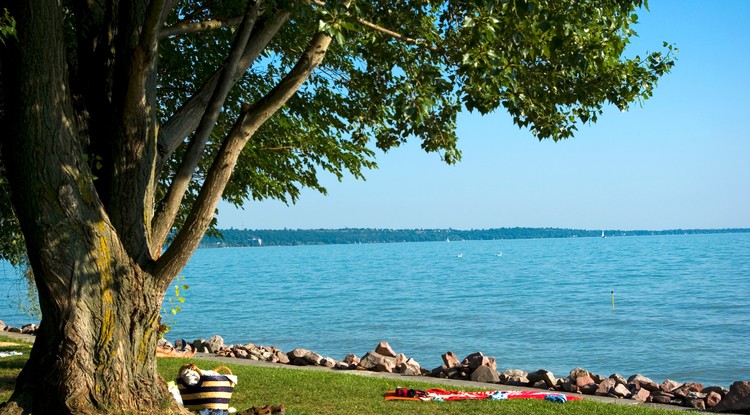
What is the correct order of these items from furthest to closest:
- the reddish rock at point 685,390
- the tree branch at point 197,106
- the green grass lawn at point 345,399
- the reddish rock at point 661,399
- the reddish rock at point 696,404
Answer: the reddish rock at point 685,390
the reddish rock at point 661,399
the reddish rock at point 696,404
the green grass lawn at point 345,399
the tree branch at point 197,106

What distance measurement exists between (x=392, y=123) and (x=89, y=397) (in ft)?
20.2

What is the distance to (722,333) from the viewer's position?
30531 millimetres

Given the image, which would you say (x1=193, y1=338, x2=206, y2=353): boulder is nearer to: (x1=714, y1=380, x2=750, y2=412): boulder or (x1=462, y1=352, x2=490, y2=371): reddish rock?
(x1=462, y1=352, x2=490, y2=371): reddish rock

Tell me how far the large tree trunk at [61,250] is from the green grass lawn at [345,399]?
8.13 ft

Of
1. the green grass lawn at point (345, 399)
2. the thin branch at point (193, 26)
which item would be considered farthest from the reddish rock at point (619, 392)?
the thin branch at point (193, 26)

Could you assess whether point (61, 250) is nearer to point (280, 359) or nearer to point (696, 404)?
point (696, 404)

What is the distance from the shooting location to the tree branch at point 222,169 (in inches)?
324

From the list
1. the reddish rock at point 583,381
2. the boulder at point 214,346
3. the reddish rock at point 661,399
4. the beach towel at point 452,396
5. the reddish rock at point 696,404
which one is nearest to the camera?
the beach towel at point 452,396

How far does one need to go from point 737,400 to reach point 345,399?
5308 millimetres

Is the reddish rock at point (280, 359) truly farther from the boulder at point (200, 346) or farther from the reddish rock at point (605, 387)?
the reddish rock at point (605, 387)

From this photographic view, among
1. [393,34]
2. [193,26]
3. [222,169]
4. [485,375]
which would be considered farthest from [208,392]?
[485,375]

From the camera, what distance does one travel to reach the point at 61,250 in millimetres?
7746

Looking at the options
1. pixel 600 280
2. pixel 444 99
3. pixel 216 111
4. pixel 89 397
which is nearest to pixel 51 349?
pixel 89 397

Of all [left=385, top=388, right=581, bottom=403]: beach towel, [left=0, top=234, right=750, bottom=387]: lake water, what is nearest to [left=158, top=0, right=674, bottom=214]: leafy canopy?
[left=385, top=388, right=581, bottom=403]: beach towel
